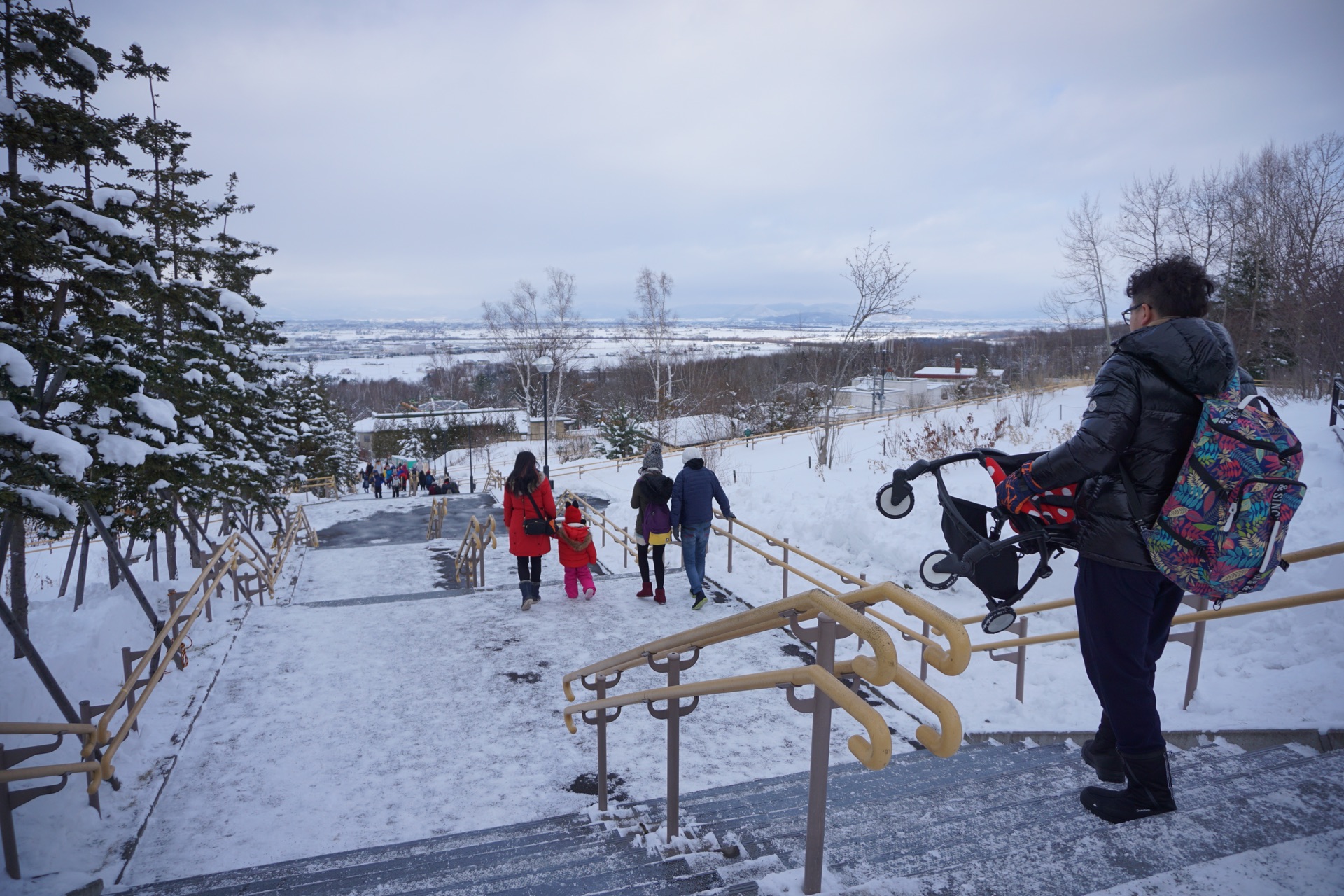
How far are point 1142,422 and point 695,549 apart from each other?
515 cm

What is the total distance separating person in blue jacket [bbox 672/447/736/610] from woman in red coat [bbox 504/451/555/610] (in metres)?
1.35

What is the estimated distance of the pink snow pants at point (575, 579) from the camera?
7453mm

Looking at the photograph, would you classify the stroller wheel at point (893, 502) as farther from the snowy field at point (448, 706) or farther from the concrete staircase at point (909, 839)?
the snowy field at point (448, 706)

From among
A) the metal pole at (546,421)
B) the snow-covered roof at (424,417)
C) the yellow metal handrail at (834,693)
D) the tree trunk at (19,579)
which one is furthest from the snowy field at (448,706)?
the snow-covered roof at (424,417)

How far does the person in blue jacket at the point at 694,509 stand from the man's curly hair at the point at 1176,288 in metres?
4.79

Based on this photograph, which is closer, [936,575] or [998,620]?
[998,620]

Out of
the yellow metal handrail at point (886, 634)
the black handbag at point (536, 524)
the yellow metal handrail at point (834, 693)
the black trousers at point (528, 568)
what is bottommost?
the black trousers at point (528, 568)

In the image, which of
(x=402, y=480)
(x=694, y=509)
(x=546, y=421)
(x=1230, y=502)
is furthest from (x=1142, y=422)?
(x=402, y=480)

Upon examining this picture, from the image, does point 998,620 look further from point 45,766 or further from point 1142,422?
point 45,766

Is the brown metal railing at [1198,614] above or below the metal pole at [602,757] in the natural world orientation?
above

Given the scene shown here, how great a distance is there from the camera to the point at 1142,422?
2105 mm

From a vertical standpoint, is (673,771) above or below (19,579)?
above

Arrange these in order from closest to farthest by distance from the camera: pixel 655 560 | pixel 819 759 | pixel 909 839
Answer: pixel 819 759
pixel 909 839
pixel 655 560

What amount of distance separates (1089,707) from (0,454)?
293 inches
